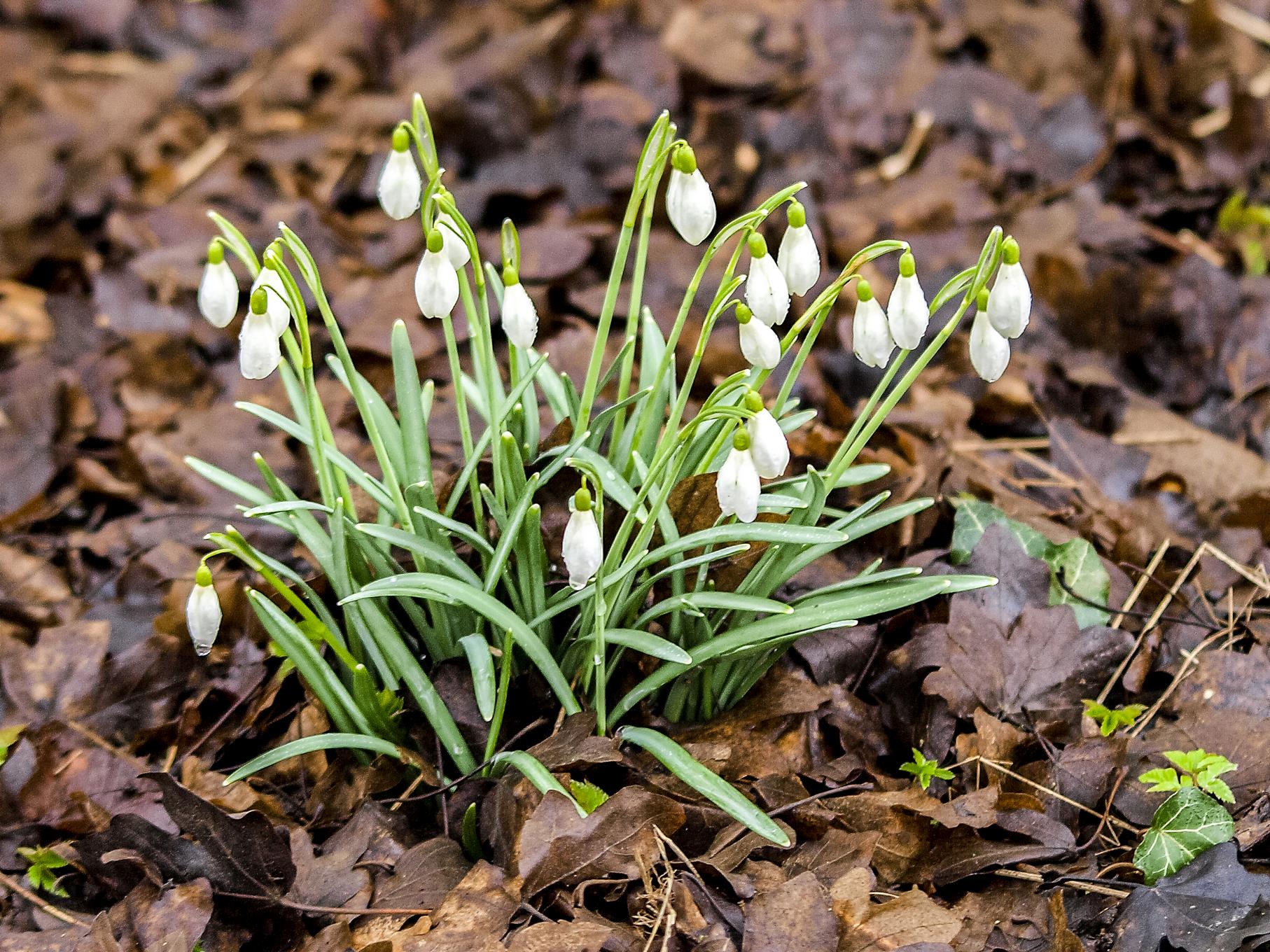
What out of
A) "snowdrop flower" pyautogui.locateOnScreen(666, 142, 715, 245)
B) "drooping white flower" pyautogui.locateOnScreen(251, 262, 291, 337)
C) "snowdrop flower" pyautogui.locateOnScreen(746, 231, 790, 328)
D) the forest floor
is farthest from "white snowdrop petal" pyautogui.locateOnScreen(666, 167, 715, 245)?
the forest floor

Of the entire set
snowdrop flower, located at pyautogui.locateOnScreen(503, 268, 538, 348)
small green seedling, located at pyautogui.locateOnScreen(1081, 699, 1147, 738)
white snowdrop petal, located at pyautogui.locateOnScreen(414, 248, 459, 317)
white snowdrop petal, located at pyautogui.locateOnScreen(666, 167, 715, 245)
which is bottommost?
small green seedling, located at pyautogui.locateOnScreen(1081, 699, 1147, 738)

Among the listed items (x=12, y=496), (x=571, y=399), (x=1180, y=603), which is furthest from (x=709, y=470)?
(x=12, y=496)

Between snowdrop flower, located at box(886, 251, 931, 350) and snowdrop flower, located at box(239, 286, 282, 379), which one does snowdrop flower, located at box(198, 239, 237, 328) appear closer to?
snowdrop flower, located at box(239, 286, 282, 379)

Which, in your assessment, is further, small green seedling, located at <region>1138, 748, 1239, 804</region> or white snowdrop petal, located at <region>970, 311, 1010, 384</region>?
small green seedling, located at <region>1138, 748, 1239, 804</region>

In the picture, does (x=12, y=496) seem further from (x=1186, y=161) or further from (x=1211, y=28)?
(x=1211, y=28)

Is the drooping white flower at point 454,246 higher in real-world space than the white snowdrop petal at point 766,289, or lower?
higher

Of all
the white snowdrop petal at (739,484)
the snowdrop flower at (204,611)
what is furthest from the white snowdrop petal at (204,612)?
the white snowdrop petal at (739,484)

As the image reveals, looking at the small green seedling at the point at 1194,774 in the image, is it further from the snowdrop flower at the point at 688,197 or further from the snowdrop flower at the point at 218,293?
the snowdrop flower at the point at 218,293
